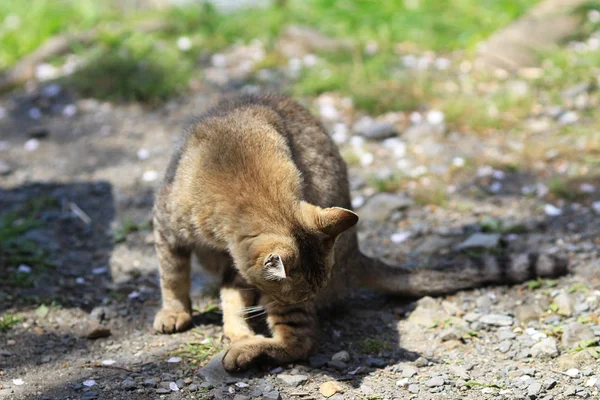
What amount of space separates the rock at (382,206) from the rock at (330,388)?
235 cm

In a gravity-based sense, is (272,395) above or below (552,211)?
above

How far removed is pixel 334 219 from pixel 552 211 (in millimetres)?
2776

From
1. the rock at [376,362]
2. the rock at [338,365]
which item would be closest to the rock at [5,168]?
the rock at [338,365]

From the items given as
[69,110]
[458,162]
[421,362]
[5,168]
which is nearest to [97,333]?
[421,362]

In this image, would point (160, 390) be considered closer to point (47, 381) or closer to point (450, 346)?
point (47, 381)

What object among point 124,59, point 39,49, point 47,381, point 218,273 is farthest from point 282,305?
point 39,49

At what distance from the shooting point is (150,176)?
21.8 feet

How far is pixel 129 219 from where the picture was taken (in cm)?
602

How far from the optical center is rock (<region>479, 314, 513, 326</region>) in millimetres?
4457

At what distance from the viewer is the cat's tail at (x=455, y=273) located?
4.75 m

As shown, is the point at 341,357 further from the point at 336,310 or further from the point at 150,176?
the point at 150,176

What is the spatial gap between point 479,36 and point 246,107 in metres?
4.91

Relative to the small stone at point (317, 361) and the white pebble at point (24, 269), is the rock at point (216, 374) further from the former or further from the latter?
the white pebble at point (24, 269)

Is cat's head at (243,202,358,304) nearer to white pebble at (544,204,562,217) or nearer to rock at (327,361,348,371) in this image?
rock at (327,361,348,371)
